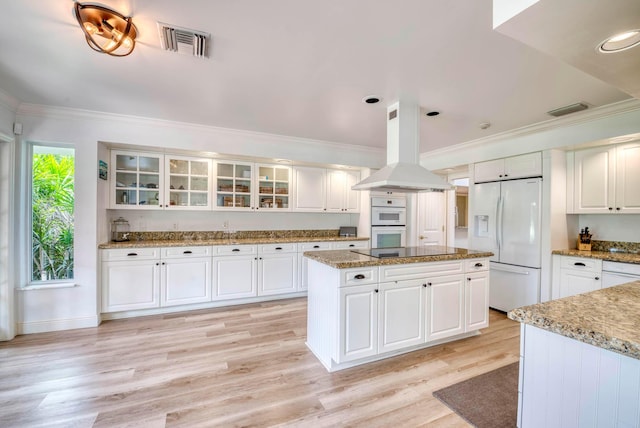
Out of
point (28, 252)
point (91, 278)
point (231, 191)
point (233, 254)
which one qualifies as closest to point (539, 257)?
point (233, 254)

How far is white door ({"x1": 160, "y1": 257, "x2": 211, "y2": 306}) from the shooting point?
366 centimetres

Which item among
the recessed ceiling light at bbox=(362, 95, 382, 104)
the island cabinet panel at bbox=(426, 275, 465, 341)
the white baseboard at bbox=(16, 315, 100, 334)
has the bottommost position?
the white baseboard at bbox=(16, 315, 100, 334)

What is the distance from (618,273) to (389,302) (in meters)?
2.49

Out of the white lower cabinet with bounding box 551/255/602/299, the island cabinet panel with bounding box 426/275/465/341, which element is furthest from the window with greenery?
the white lower cabinet with bounding box 551/255/602/299

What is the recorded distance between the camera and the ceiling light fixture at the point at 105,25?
160 centimetres

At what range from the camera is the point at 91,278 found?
3.30 metres

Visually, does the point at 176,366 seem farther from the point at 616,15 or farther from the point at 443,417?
the point at 616,15

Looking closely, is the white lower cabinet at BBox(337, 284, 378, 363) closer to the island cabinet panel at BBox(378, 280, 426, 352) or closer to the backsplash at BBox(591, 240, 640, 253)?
the island cabinet panel at BBox(378, 280, 426, 352)

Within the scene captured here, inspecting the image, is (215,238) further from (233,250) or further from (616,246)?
(616,246)

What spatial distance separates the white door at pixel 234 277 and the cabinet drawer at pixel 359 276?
211 cm

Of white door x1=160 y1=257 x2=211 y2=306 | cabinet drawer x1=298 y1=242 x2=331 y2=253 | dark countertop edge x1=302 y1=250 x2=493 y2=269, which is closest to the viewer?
dark countertop edge x1=302 y1=250 x2=493 y2=269

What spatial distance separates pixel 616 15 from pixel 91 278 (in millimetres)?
4603

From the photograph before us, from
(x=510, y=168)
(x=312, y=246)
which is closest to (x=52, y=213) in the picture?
(x=312, y=246)

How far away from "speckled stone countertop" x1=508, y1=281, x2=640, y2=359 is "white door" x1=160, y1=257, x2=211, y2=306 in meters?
3.51
